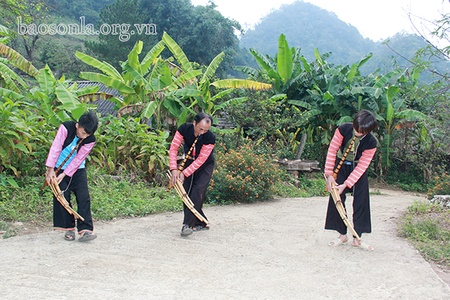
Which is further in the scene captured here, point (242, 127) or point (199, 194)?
point (242, 127)

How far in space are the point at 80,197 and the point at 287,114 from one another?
33.2ft

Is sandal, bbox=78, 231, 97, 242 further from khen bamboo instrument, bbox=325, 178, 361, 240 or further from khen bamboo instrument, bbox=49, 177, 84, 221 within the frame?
khen bamboo instrument, bbox=325, 178, 361, 240

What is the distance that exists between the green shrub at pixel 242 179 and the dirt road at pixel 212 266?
2.06m

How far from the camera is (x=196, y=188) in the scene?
6.32m

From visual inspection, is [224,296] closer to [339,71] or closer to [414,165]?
[339,71]

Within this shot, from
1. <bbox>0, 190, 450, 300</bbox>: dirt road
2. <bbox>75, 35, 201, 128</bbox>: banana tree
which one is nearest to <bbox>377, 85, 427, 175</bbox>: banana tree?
<bbox>75, 35, 201, 128</bbox>: banana tree

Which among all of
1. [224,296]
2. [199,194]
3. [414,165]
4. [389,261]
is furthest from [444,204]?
[414,165]

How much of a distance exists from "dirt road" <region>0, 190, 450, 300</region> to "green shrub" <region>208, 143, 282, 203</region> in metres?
2.06

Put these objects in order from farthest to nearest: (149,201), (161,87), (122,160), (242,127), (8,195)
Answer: (242,127) < (161,87) < (122,160) < (149,201) < (8,195)

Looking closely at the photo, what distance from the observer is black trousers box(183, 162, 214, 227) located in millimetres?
6254

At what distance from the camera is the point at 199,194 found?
630 centimetres

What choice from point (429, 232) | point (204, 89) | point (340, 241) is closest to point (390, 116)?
point (204, 89)

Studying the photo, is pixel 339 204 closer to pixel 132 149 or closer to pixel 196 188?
pixel 196 188

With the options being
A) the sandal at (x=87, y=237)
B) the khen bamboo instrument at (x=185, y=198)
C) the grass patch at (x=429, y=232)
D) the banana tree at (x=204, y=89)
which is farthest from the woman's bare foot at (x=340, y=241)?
the banana tree at (x=204, y=89)
